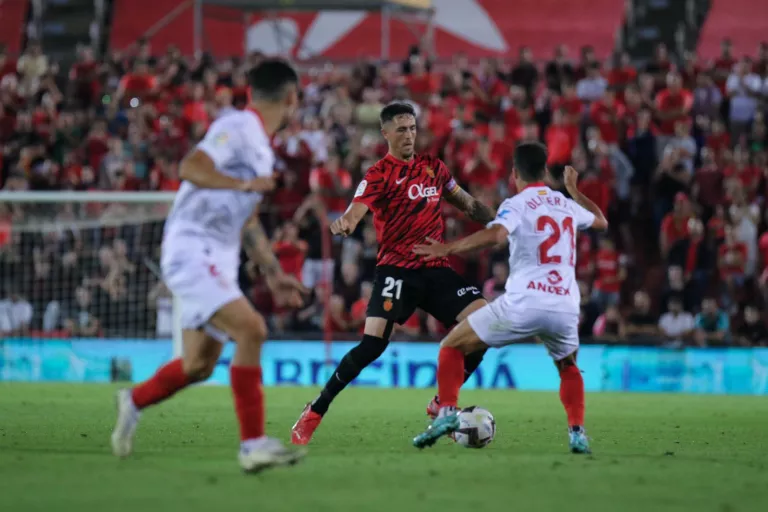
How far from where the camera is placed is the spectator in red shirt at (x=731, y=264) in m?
19.6

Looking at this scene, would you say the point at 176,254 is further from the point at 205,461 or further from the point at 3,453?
the point at 3,453

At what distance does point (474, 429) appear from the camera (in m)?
8.94

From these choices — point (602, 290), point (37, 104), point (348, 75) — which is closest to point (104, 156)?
point (37, 104)

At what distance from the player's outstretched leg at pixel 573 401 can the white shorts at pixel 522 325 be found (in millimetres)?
96

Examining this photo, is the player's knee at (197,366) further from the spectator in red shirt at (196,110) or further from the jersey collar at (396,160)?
the spectator in red shirt at (196,110)

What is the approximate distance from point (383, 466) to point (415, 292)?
270cm

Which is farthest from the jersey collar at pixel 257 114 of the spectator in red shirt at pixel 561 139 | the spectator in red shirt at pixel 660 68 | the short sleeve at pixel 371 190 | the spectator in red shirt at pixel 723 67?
the spectator in red shirt at pixel 723 67

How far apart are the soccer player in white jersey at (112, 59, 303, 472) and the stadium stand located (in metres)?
12.0

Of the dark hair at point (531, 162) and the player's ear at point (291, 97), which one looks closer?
the player's ear at point (291, 97)

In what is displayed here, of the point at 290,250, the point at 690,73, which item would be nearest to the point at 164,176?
the point at 290,250

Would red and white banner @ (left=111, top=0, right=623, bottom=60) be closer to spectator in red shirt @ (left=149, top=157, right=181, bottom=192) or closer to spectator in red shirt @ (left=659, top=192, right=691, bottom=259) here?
spectator in red shirt @ (left=149, top=157, right=181, bottom=192)

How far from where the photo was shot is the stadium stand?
19.8 meters

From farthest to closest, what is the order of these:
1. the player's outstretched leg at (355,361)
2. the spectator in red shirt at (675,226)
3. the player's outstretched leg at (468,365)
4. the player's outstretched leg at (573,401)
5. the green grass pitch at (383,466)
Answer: the spectator in red shirt at (675,226), the player's outstretched leg at (468,365), the player's outstretched leg at (355,361), the player's outstretched leg at (573,401), the green grass pitch at (383,466)

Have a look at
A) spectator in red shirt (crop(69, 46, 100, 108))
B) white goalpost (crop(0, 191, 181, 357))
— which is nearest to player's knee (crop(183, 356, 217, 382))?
white goalpost (crop(0, 191, 181, 357))
